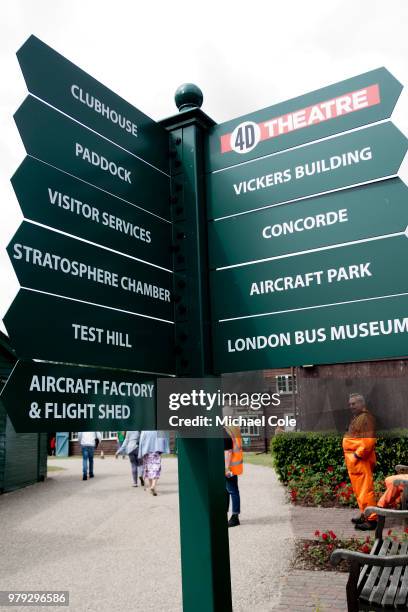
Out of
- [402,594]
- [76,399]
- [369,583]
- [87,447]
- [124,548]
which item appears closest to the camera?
[76,399]

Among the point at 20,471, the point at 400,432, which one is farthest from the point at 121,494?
the point at 400,432

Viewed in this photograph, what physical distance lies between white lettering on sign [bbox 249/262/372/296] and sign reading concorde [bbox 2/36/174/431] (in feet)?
1.66

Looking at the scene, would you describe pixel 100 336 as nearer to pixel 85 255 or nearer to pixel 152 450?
pixel 85 255

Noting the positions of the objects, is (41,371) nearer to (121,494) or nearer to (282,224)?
(282,224)

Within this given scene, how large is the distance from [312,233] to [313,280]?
9.2 inches

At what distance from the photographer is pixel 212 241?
117 inches

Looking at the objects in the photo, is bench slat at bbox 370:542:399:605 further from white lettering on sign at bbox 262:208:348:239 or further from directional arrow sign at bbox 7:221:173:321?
white lettering on sign at bbox 262:208:348:239

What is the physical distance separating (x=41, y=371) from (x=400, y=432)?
10.2 meters

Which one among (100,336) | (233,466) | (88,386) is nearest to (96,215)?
(100,336)

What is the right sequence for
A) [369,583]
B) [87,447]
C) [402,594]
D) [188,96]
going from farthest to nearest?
[87,447] < [369,583] < [402,594] < [188,96]

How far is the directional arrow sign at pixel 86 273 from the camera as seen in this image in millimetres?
2209

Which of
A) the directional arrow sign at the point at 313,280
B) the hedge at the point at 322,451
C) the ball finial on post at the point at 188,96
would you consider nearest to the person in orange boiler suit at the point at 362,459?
the hedge at the point at 322,451

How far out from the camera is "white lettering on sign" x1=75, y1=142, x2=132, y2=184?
102 inches

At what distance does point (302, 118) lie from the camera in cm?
282
